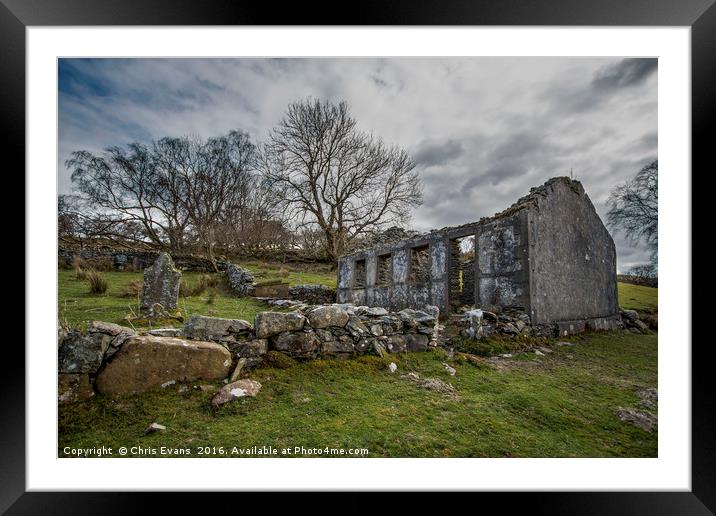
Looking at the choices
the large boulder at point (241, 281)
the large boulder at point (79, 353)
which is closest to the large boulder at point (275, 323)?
the large boulder at point (79, 353)

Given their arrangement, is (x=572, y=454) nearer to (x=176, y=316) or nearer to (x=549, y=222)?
(x=176, y=316)

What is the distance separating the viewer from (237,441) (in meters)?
2.16

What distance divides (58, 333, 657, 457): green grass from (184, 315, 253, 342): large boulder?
1.59 ft

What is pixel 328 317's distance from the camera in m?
3.55

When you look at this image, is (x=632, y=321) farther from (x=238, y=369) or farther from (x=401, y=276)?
(x=238, y=369)

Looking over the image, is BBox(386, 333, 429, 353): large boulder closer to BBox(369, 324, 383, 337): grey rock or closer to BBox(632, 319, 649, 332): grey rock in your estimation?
BBox(369, 324, 383, 337): grey rock

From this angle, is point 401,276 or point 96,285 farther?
point 401,276

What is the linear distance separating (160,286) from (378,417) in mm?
5538

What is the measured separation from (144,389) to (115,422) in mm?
297

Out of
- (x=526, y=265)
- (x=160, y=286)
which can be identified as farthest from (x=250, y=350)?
(x=526, y=265)

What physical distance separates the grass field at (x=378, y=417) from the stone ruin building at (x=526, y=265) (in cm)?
329

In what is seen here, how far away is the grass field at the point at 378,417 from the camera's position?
218 centimetres

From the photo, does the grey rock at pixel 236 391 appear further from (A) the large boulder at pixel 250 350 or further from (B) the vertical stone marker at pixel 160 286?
(B) the vertical stone marker at pixel 160 286
